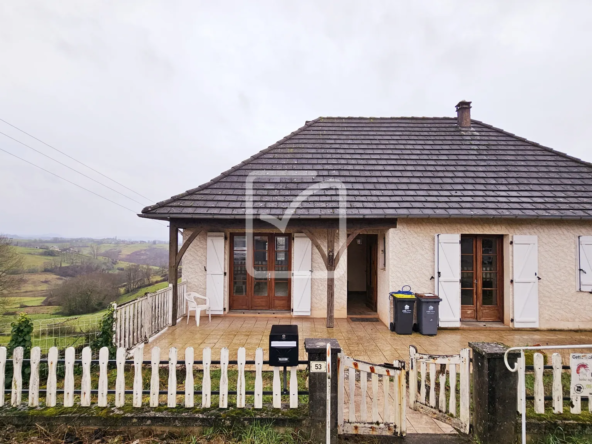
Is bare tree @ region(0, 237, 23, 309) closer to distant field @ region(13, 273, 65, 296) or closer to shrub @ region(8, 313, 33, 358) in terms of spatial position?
distant field @ region(13, 273, 65, 296)

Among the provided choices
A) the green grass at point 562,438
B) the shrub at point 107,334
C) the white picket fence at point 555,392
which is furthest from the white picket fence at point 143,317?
the green grass at point 562,438

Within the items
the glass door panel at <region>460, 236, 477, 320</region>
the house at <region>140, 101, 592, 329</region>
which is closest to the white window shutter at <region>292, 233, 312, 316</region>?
the house at <region>140, 101, 592, 329</region>

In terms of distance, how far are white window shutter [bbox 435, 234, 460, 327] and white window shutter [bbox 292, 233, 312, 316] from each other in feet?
10.7

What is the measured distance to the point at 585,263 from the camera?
22.2 feet

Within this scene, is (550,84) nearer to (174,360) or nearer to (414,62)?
(414,62)

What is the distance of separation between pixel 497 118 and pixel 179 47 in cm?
5553

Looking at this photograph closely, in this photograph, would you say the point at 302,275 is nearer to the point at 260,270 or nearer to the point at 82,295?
the point at 260,270

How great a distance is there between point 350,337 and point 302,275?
2088 mm

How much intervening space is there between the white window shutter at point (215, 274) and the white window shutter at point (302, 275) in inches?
79.3

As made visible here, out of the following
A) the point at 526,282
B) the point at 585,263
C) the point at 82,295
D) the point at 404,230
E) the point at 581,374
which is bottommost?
the point at 82,295

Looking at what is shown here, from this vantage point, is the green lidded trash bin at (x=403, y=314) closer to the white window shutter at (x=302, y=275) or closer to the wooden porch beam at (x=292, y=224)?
the wooden porch beam at (x=292, y=224)

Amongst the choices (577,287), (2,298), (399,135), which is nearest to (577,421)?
(577,287)

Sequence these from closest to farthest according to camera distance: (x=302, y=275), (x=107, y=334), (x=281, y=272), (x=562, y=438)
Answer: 1. (x=562, y=438)
2. (x=107, y=334)
3. (x=302, y=275)
4. (x=281, y=272)

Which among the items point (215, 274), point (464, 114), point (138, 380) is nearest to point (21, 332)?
point (138, 380)
